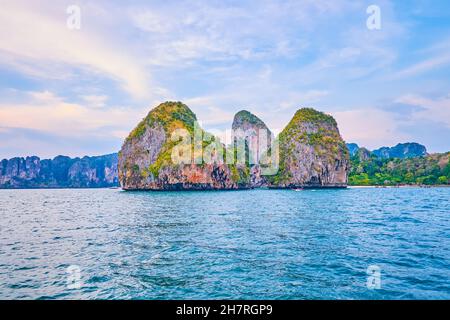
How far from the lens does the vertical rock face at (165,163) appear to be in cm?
15125

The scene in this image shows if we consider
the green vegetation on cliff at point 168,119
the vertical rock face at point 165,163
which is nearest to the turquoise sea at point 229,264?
the vertical rock face at point 165,163

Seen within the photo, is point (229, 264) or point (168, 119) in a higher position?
point (168, 119)

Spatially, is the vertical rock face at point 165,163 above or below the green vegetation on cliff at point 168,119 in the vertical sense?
below

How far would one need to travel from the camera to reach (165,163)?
494ft

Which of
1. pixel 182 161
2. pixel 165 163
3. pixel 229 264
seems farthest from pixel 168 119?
pixel 229 264

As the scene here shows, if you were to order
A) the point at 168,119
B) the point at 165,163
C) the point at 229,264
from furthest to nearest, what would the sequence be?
1. the point at 168,119
2. the point at 165,163
3. the point at 229,264

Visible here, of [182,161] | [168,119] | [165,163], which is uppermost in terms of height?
[168,119]

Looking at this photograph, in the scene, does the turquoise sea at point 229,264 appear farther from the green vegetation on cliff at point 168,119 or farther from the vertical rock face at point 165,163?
the green vegetation on cliff at point 168,119

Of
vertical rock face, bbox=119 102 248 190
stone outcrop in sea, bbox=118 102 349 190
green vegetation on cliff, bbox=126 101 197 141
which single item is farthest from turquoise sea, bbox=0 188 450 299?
green vegetation on cliff, bbox=126 101 197 141

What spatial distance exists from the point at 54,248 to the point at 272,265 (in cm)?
1687

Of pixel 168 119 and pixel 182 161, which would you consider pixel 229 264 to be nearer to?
pixel 182 161

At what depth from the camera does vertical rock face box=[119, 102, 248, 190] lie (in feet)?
496

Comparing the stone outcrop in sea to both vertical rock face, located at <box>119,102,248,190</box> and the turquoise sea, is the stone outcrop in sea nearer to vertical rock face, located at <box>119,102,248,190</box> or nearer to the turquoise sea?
vertical rock face, located at <box>119,102,248,190</box>
